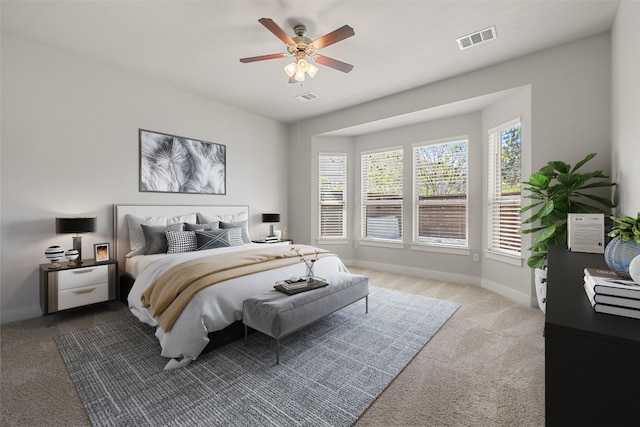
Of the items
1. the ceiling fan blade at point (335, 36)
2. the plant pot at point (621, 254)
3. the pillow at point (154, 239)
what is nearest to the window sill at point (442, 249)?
the plant pot at point (621, 254)

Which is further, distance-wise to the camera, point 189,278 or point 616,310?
point 189,278

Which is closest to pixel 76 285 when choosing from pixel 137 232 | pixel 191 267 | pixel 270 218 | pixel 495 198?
pixel 137 232

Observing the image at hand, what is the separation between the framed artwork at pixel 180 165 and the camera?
4047mm

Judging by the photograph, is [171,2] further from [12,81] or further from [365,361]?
[365,361]

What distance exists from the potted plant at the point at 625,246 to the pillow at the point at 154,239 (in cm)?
405

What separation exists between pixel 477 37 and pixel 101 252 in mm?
4890

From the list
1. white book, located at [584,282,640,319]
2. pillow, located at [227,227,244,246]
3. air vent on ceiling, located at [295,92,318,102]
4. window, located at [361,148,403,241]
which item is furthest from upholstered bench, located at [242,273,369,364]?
air vent on ceiling, located at [295,92,318,102]

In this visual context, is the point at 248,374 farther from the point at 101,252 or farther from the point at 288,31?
the point at 288,31

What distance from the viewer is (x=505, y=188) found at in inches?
155

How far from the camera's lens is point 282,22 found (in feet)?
9.14

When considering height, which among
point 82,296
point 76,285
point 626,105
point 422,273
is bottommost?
point 422,273

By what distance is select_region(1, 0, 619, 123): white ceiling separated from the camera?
259 centimetres

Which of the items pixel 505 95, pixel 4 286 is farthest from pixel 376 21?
pixel 4 286

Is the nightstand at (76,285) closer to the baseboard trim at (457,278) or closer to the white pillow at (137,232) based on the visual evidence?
the white pillow at (137,232)
